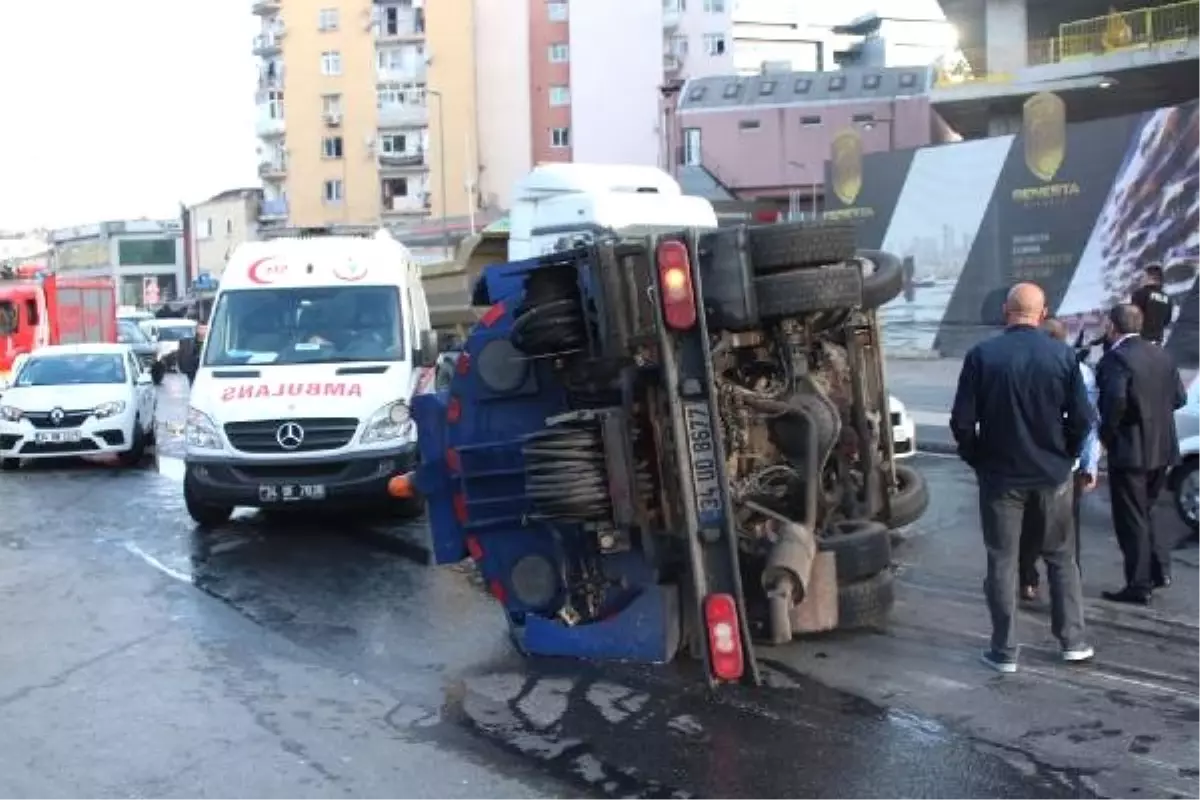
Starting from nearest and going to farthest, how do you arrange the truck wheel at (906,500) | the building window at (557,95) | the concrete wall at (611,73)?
the truck wheel at (906,500)
the concrete wall at (611,73)
the building window at (557,95)

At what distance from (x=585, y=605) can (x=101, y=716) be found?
2.28 m

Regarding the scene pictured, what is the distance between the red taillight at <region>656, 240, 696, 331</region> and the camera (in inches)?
223

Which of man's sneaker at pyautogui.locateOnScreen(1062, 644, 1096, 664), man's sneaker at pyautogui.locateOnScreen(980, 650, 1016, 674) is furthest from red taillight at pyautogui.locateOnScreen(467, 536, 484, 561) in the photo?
man's sneaker at pyautogui.locateOnScreen(1062, 644, 1096, 664)

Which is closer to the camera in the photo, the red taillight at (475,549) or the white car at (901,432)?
the red taillight at (475,549)

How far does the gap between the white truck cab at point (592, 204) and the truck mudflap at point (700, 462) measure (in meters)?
7.60

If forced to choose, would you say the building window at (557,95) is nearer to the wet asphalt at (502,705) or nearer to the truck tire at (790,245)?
the wet asphalt at (502,705)

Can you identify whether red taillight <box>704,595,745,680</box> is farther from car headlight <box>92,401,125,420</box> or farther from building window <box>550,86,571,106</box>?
building window <box>550,86,571,106</box>

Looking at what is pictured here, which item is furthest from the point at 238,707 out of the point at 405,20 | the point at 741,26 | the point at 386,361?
the point at 741,26

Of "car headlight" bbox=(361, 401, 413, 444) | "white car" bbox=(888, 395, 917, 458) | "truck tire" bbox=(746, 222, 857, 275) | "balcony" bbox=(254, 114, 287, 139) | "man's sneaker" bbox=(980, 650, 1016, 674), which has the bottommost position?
"man's sneaker" bbox=(980, 650, 1016, 674)

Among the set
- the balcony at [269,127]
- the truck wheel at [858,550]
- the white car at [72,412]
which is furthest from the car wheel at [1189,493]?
the balcony at [269,127]

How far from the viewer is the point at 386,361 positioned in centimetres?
1123

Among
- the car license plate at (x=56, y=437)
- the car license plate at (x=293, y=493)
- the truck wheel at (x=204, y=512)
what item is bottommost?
the truck wheel at (x=204, y=512)

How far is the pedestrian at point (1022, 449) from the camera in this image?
6.25 meters

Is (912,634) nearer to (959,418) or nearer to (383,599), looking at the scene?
(959,418)
